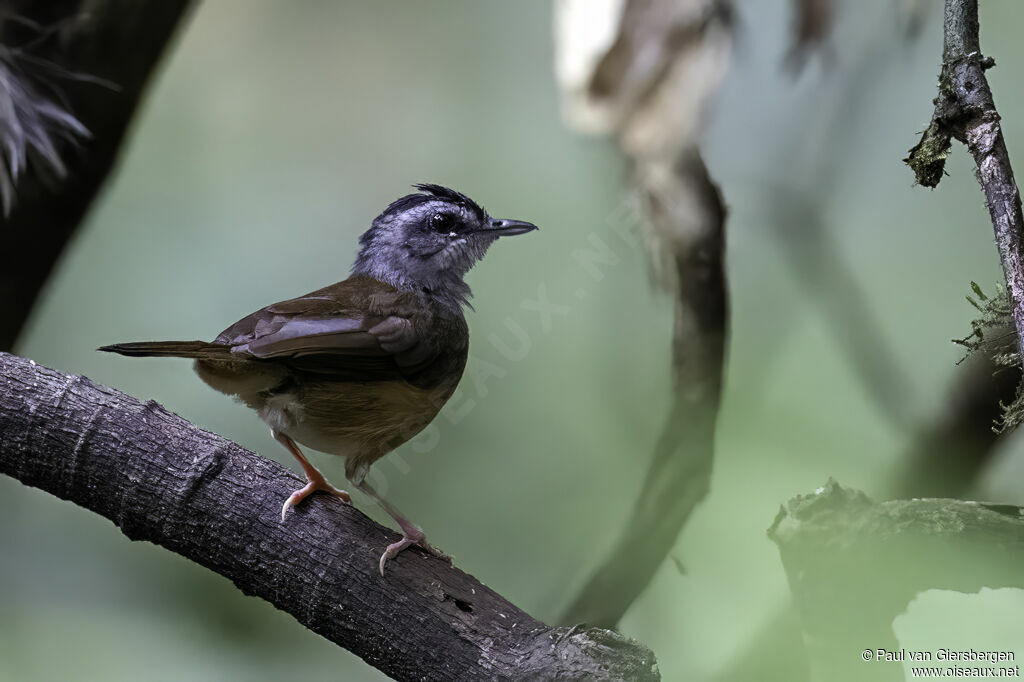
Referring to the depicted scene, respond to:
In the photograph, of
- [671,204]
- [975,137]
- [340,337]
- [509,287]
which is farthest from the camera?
[509,287]

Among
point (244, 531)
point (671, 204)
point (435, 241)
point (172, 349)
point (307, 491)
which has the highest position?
point (671, 204)

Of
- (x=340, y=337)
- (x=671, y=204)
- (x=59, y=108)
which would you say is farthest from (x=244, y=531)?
(x=59, y=108)

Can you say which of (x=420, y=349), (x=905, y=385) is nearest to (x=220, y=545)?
(x=420, y=349)

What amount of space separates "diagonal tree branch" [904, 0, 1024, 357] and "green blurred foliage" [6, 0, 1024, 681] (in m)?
0.94

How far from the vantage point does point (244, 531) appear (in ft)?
5.01

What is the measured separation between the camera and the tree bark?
1527 millimetres

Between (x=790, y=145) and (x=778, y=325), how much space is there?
0.53 meters

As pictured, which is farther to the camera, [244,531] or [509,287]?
[509,287]

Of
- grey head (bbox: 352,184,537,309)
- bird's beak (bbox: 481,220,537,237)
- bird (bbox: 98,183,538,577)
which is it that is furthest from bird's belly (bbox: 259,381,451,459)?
bird's beak (bbox: 481,220,537,237)

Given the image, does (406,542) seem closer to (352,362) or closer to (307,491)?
(307,491)

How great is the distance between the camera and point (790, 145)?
248cm

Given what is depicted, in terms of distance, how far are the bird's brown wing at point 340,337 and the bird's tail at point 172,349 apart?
27 millimetres

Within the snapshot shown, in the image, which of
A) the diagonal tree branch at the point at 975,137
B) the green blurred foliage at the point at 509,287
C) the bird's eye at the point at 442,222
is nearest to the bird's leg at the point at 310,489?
the bird's eye at the point at 442,222

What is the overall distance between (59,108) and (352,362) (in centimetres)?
155
